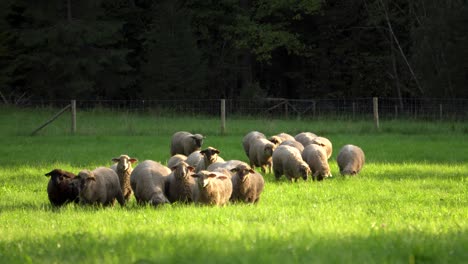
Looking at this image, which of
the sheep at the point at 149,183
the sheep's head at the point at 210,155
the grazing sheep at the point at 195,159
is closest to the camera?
the sheep at the point at 149,183

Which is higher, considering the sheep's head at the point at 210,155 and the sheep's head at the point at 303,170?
the sheep's head at the point at 210,155

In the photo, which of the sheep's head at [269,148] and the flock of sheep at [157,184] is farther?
the sheep's head at [269,148]

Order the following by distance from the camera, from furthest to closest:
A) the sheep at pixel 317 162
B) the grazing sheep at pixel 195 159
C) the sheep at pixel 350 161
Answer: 1. the sheep at pixel 350 161
2. the sheep at pixel 317 162
3. the grazing sheep at pixel 195 159

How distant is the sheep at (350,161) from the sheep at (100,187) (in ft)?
19.3

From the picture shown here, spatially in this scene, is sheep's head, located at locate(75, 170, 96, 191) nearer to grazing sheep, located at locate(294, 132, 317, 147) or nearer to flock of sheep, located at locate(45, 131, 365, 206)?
flock of sheep, located at locate(45, 131, 365, 206)

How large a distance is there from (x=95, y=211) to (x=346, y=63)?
47743mm

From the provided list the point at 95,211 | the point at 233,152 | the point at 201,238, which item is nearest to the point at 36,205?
the point at 95,211

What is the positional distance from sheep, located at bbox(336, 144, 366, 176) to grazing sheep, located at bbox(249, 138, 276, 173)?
176 centimetres

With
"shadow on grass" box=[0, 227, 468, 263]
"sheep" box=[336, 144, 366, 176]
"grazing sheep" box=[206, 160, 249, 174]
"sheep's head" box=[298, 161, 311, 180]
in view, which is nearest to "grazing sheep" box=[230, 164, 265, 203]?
"grazing sheep" box=[206, 160, 249, 174]

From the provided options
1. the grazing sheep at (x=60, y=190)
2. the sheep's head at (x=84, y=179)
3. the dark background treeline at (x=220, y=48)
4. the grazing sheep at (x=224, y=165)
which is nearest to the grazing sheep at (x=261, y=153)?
the grazing sheep at (x=224, y=165)

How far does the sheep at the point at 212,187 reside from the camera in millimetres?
12281

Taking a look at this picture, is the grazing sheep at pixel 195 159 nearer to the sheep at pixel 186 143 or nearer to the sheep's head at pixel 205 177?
the sheep's head at pixel 205 177

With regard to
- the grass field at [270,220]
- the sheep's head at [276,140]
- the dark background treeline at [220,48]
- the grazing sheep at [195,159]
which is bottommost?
the grass field at [270,220]

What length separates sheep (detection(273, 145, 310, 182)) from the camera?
16438 mm
